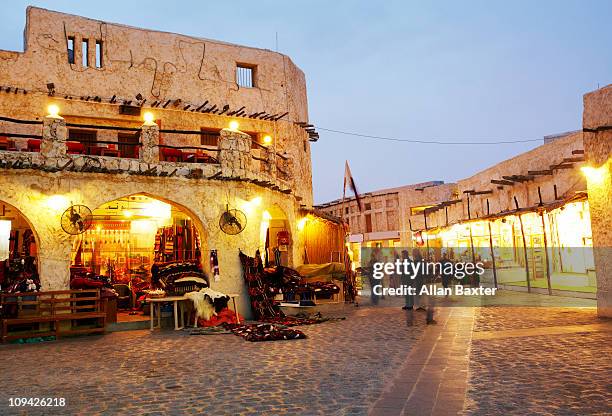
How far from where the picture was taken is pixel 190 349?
10.2 m

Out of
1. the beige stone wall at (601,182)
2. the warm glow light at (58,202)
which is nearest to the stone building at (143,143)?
the warm glow light at (58,202)

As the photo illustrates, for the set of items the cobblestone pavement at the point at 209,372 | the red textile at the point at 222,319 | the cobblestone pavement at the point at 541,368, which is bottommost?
the cobblestone pavement at the point at 541,368

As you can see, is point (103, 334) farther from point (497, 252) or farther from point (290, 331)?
point (497, 252)

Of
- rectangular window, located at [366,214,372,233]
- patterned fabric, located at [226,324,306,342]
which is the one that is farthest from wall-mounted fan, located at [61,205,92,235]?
rectangular window, located at [366,214,372,233]

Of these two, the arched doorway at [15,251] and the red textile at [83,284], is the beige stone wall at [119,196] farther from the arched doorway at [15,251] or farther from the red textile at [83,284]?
the arched doorway at [15,251]

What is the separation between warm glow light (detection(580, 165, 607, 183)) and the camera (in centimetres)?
1217

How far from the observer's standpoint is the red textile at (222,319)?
541 inches

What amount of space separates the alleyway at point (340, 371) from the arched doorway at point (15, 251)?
156 inches

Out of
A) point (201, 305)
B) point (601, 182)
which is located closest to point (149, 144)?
point (201, 305)

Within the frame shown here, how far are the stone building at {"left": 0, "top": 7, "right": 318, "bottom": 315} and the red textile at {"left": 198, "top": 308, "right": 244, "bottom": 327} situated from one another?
101cm

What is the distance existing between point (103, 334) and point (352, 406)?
30.5 ft

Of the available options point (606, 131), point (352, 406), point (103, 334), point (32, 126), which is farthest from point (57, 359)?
point (606, 131)

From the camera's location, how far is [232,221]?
15148 mm

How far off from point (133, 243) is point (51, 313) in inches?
251
